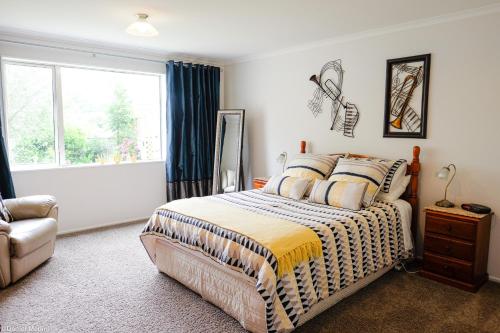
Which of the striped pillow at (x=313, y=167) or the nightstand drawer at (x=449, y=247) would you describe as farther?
the striped pillow at (x=313, y=167)

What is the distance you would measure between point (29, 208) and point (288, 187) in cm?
252

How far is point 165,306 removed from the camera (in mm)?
2613

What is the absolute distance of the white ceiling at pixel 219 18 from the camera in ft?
9.37

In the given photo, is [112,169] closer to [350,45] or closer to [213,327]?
[213,327]

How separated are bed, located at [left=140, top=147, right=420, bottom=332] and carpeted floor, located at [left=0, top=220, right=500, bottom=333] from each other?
109mm

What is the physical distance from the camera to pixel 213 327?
2348 mm

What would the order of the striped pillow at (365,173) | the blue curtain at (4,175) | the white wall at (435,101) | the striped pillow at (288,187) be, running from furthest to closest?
the blue curtain at (4,175), the striped pillow at (288,187), the striped pillow at (365,173), the white wall at (435,101)

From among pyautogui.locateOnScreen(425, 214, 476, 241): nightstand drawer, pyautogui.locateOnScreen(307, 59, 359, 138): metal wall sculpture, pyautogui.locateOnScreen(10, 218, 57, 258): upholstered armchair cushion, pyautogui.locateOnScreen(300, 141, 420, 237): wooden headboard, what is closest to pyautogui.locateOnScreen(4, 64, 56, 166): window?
pyautogui.locateOnScreen(10, 218, 57, 258): upholstered armchair cushion

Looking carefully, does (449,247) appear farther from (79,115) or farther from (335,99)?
(79,115)

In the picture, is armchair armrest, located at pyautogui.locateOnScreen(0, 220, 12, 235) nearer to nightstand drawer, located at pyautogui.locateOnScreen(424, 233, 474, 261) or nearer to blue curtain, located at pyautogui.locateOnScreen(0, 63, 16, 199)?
blue curtain, located at pyautogui.locateOnScreen(0, 63, 16, 199)

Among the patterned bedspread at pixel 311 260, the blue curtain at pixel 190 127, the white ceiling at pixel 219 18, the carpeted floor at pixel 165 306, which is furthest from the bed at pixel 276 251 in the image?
the blue curtain at pixel 190 127

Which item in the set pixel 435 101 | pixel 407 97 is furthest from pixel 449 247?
pixel 407 97

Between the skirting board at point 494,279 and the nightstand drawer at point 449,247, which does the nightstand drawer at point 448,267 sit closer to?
the nightstand drawer at point 449,247

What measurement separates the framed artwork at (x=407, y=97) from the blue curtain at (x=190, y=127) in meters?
2.60
